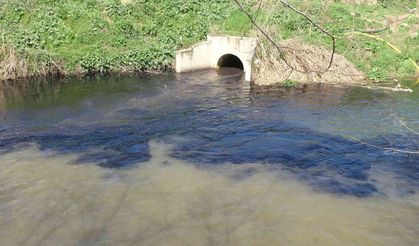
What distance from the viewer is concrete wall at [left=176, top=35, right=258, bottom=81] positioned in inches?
931

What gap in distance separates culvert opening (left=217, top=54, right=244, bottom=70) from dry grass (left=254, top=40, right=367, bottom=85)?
286 cm

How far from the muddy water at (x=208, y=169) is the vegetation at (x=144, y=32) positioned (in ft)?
10.4

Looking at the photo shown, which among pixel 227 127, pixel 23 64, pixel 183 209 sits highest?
pixel 23 64

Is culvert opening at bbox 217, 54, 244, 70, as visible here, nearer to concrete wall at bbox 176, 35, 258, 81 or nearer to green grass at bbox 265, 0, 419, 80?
concrete wall at bbox 176, 35, 258, 81

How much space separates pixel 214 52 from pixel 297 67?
4.82m

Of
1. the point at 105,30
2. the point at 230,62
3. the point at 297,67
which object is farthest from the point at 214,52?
the point at 105,30

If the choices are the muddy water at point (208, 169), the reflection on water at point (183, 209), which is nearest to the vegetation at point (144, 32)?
the muddy water at point (208, 169)

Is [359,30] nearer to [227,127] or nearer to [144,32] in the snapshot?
[144,32]

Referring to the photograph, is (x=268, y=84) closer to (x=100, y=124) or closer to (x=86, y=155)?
(x=100, y=124)

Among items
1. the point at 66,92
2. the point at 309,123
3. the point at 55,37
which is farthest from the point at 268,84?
the point at 55,37

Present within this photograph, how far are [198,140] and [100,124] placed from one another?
4118 millimetres

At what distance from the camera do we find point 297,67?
23234mm

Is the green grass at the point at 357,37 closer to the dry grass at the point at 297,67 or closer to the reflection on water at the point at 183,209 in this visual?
the dry grass at the point at 297,67

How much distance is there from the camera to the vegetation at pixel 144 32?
931 inches
